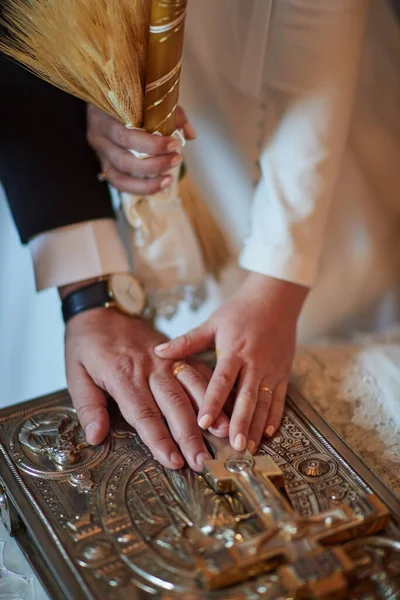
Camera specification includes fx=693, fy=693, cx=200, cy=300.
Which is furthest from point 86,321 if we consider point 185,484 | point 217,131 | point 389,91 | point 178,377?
point 389,91

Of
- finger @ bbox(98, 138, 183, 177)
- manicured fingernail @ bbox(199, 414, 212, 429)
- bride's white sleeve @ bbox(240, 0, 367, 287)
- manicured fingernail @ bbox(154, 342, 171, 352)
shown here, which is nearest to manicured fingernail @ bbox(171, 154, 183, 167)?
finger @ bbox(98, 138, 183, 177)

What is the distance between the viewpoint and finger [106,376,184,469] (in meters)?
0.85

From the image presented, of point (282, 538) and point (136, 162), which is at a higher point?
point (136, 162)

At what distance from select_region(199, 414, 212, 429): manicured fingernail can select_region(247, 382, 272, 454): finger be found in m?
0.06

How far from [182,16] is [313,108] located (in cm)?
28

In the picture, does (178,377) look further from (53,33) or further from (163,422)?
(53,33)

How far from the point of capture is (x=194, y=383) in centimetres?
94

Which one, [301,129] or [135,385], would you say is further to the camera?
[301,129]

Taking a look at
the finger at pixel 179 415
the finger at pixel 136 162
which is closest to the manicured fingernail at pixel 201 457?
the finger at pixel 179 415

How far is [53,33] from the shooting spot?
2.86ft

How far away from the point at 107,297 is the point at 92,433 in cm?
26

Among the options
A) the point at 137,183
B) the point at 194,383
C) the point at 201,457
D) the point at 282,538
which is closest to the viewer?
the point at 282,538

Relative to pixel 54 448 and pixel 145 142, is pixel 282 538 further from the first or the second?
pixel 145 142

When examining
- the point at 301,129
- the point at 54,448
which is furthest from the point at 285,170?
the point at 54,448
